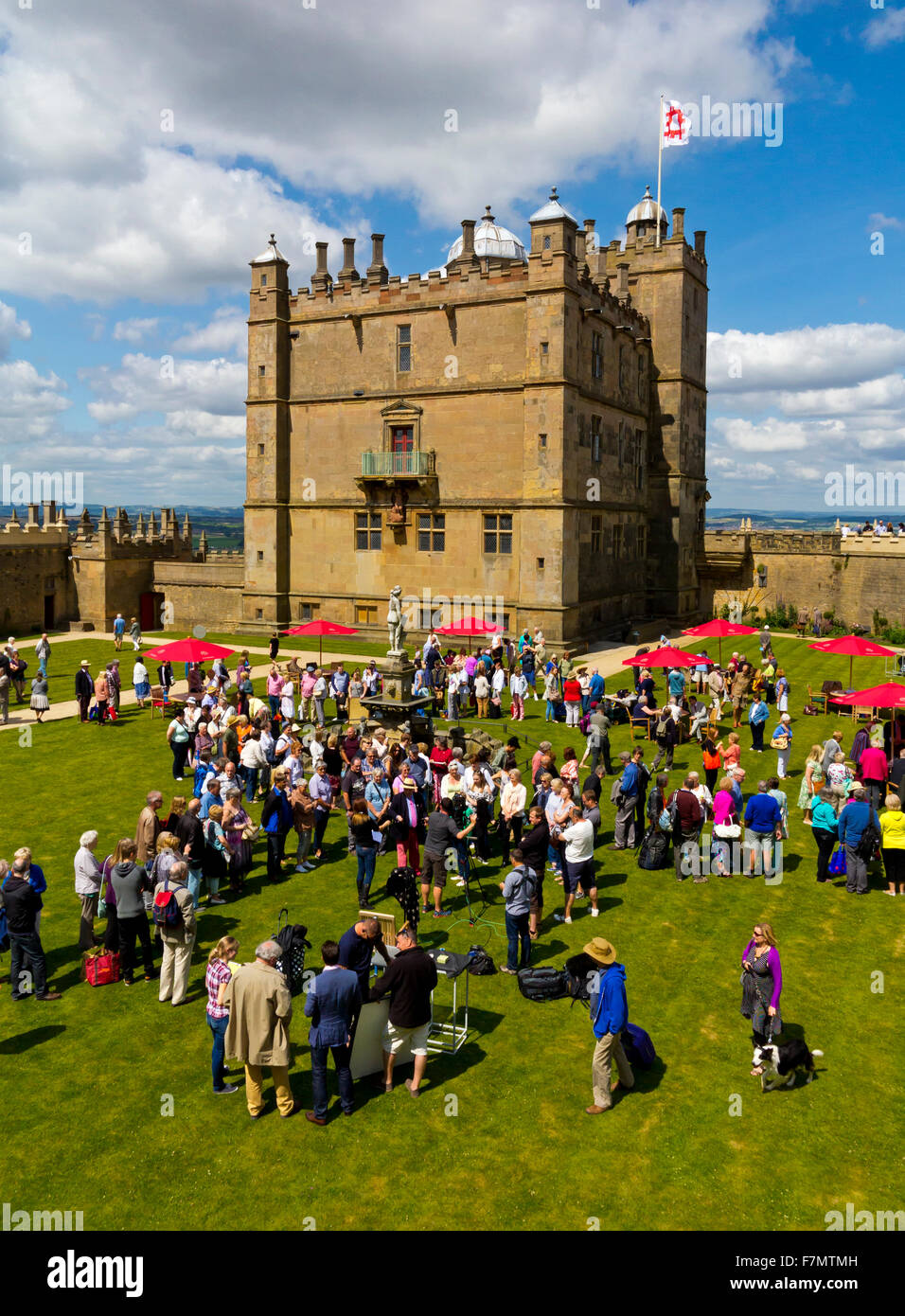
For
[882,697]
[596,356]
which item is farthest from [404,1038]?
[596,356]

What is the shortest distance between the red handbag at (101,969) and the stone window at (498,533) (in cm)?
2787

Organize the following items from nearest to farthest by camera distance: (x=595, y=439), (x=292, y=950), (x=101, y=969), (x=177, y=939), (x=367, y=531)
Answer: (x=292, y=950), (x=177, y=939), (x=101, y=969), (x=595, y=439), (x=367, y=531)

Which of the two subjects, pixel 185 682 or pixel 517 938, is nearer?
pixel 517 938

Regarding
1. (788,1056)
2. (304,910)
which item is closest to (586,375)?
(304,910)

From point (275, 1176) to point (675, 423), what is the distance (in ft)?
137

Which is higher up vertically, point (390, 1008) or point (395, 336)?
point (395, 336)

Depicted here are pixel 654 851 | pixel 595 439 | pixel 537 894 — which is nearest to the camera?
pixel 537 894

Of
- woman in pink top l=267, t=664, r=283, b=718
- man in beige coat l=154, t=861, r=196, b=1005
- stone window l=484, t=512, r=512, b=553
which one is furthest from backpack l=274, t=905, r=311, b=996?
stone window l=484, t=512, r=512, b=553

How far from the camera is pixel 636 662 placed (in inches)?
946

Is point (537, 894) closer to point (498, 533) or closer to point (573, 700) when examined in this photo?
point (573, 700)

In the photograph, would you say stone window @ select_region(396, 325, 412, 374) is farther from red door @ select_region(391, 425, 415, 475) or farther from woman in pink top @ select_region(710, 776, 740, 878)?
woman in pink top @ select_region(710, 776, 740, 878)

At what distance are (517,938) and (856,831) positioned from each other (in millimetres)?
5879

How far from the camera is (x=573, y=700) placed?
2400 cm
